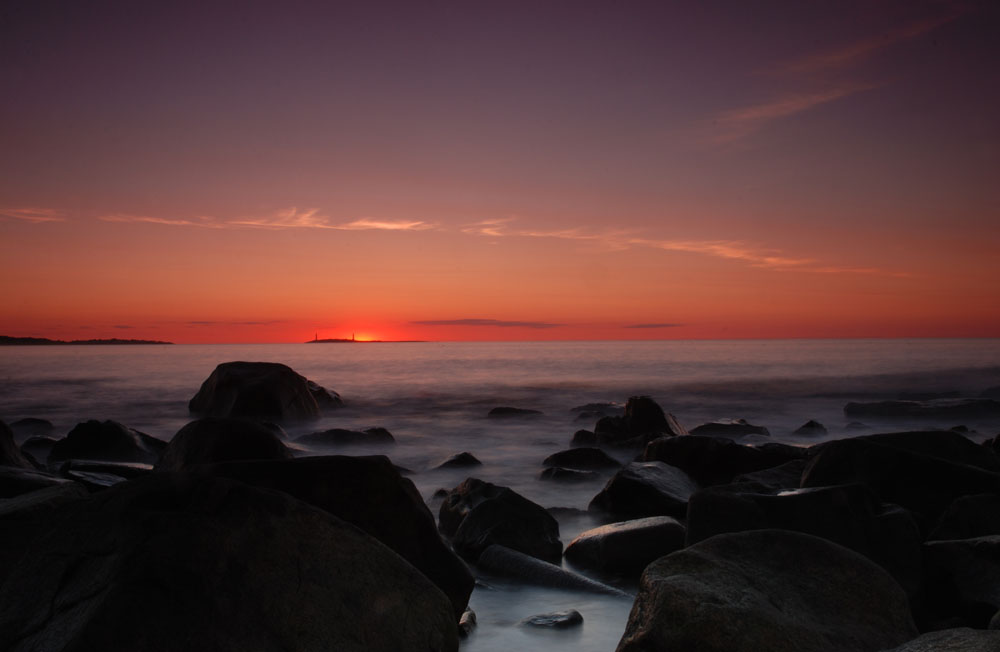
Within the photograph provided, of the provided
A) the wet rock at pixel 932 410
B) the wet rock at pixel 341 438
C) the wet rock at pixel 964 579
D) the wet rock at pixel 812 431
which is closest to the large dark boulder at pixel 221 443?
the wet rock at pixel 964 579

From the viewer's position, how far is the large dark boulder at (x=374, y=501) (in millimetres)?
3977

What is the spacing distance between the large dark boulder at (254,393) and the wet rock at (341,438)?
377cm

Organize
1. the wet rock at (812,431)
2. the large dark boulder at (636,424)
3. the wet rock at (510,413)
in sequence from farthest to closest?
the wet rock at (510,413)
the wet rock at (812,431)
the large dark boulder at (636,424)

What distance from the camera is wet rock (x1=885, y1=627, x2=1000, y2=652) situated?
242cm

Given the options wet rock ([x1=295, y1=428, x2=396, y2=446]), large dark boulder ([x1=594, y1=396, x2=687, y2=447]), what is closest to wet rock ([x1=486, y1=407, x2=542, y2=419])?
wet rock ([x1=295, y1=428, x2=396, y2=446])

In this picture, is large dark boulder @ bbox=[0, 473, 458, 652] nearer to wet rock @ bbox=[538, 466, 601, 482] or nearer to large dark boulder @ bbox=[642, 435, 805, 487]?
large dark boulder @ bbox=[642, 435, 805, 487]

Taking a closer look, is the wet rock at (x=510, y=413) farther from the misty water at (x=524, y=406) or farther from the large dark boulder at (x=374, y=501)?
the large dark boulder at (x=374, y=501)

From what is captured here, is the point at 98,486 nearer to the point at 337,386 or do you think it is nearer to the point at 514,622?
the point at 514,622

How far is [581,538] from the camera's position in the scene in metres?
5.77

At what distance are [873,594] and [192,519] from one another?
124 inches

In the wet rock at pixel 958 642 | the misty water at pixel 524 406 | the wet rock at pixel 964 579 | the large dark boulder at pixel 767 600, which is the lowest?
the misty water at pixel 524 406

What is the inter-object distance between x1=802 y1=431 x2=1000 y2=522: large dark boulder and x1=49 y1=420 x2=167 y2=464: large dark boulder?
8.21 m

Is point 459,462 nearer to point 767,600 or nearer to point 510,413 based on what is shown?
point 510,413

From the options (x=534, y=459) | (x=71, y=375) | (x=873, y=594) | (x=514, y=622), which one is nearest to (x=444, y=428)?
(x=534, y=459)
